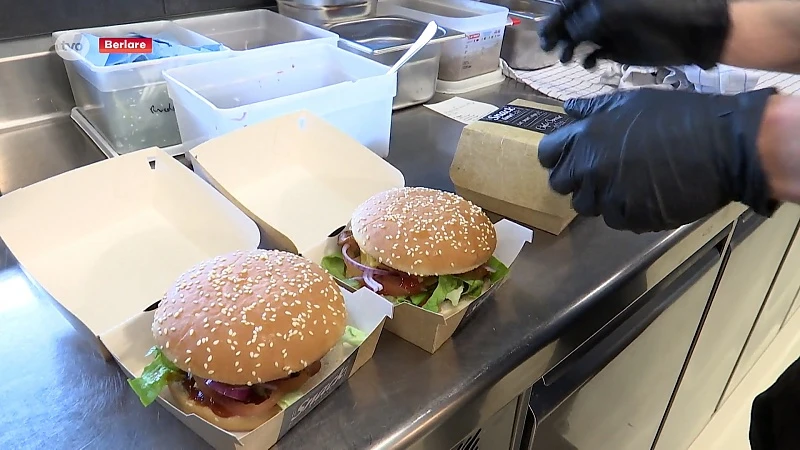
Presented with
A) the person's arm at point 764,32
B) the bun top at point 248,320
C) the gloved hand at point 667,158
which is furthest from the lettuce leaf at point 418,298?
the person's arm at point 764,32

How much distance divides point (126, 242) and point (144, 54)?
0.40m

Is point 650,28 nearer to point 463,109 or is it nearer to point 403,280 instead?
point 403,280

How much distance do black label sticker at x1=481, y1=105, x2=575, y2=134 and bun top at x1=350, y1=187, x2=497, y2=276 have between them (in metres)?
0.23

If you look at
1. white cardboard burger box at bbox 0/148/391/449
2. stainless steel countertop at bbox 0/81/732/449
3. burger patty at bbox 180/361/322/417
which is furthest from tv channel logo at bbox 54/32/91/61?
burger patty at bbox 180/361/322/417

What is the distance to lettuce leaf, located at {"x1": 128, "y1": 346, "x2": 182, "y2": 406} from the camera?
1.97 ft

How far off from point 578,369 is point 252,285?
0.52 m

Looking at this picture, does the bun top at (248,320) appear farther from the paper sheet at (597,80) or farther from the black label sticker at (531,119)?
the paper sheet at (597,80)

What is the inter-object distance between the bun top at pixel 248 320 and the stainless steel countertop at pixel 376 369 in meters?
0.08

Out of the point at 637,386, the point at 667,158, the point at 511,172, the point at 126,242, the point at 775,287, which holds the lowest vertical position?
the point at 775,287

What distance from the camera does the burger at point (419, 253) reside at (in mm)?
767

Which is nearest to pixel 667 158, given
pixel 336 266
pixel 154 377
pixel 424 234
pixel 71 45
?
pixel 424 234

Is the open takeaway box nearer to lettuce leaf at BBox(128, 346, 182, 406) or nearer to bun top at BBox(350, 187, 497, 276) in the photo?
bun top at BBox(350, 187, 497, 276)

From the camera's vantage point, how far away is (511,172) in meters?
0.98

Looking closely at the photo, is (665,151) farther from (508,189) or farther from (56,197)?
(56,197)
